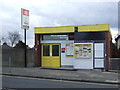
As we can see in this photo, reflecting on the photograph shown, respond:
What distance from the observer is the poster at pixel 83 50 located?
15966 millimetres

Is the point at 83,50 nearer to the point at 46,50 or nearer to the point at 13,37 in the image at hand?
the point at 46,50

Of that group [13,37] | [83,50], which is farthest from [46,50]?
[13,37]

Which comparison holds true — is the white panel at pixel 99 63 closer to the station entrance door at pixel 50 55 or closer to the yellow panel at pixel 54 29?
the yellow panel at pixel 54 29

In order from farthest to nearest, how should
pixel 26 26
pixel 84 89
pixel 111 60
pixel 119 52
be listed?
pixel 119 52
pixel 26 26
pixel 111 60
pixel 84 89

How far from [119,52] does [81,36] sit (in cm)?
593

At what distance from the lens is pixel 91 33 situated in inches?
634

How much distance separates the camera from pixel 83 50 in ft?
52.9

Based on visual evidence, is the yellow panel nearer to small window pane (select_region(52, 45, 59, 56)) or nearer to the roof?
the roof

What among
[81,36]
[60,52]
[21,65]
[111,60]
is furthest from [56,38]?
[111,60]

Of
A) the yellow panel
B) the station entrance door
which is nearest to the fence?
the yellow panel

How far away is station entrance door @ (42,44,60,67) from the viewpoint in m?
17.7

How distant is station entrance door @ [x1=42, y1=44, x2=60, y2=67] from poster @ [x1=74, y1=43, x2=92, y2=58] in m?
2.12

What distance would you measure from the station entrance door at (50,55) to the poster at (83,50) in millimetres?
2117

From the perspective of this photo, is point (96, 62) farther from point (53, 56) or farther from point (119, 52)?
point (119, 52)
